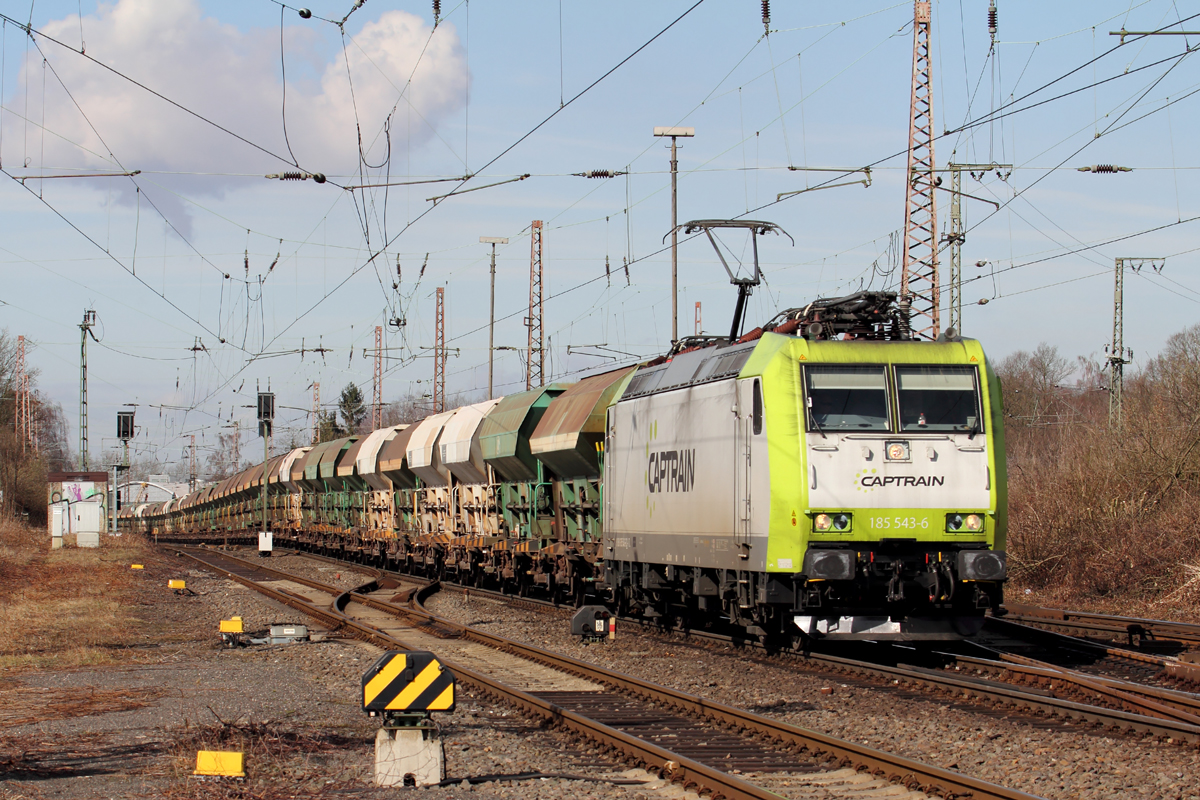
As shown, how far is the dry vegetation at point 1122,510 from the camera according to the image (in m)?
20.9

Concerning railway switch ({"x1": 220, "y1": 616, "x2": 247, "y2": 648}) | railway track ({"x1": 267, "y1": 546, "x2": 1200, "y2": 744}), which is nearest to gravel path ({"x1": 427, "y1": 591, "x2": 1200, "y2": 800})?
railway track ({"x1": 267, "y1": 546, "x2": 1200, "y2": 744})

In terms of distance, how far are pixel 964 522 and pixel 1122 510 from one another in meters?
11.4

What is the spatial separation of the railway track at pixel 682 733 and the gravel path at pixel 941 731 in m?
0.58

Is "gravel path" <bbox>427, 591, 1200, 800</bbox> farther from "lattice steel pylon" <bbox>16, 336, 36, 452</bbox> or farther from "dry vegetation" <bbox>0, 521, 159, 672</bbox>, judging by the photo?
"lattice steel pylon" <bbox>16, 336, 36, 452</bbox>

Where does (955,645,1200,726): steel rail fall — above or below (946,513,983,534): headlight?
below

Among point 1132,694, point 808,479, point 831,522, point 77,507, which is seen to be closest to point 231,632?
point 808,479

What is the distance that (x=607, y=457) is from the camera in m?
19.4

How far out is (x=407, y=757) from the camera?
328 inches

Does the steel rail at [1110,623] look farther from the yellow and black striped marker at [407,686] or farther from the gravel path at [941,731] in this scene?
the yellow and black striped marker at [407,686]

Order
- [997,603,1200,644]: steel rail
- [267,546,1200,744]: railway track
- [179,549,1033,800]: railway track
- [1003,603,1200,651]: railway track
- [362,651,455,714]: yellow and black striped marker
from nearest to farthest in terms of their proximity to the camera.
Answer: [179,549,1033,800]: railway track → [362,651,455,714]: yellow and black striped marker → [267,546,1200,744]: railway track → [1003,603,1200,651]: railway track → [997,603,1200,644]: steel rail

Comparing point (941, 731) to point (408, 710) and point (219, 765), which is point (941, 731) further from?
point (219, 765)

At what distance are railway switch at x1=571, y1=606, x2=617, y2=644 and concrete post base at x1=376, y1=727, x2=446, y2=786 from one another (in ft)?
28.6

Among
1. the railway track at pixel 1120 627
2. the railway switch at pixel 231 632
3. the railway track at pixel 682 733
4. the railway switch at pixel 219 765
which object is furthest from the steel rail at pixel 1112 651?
the railway switch at pixel 231 632

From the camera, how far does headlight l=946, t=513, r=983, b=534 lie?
43.2 feet
